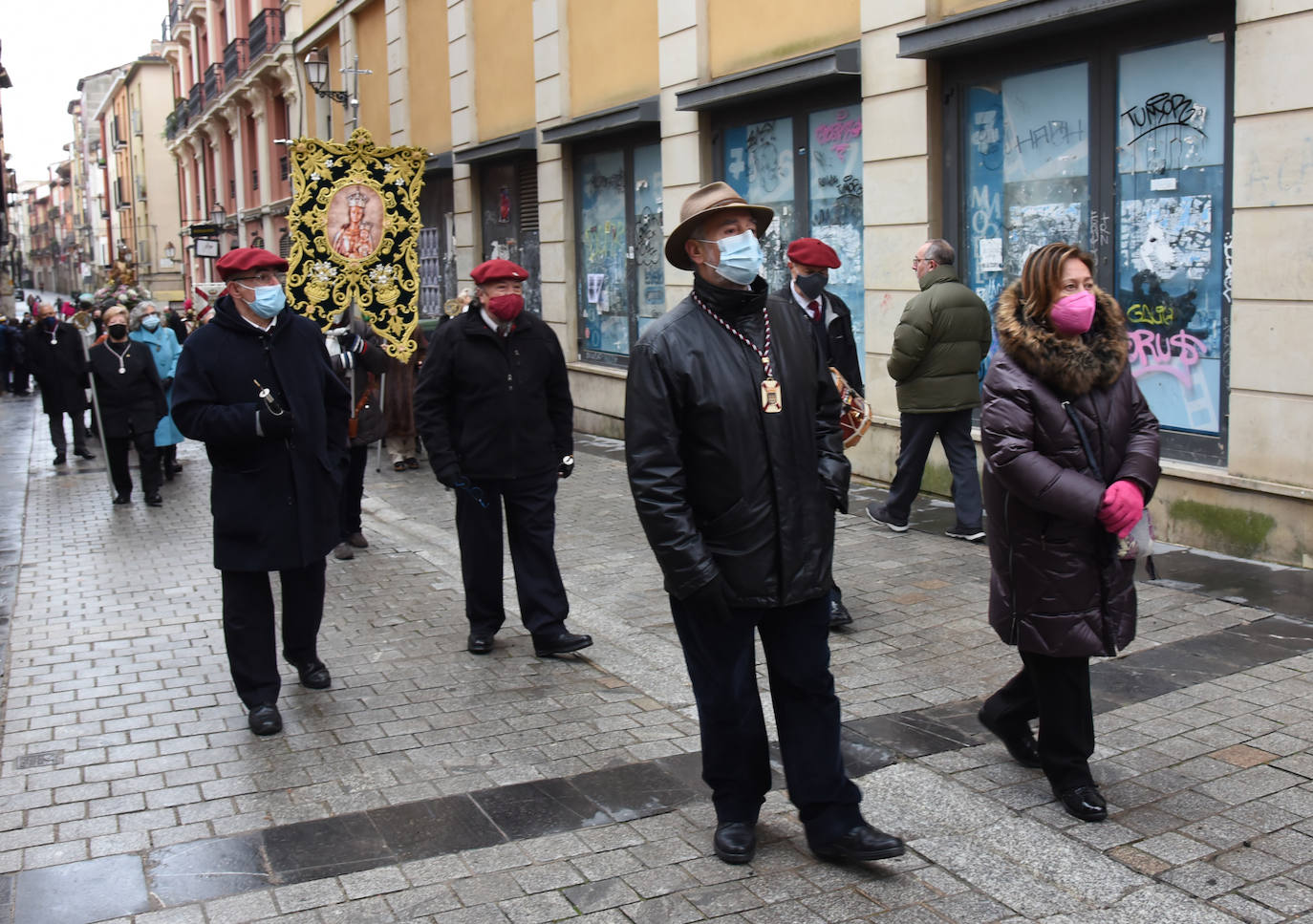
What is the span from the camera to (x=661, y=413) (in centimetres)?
391

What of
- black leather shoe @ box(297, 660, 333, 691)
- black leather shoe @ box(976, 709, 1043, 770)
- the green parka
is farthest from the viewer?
the green parka

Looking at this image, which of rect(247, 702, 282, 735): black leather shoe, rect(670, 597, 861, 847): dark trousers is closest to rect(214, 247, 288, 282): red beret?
rect(247, 702, 282, 735): black leather shoe

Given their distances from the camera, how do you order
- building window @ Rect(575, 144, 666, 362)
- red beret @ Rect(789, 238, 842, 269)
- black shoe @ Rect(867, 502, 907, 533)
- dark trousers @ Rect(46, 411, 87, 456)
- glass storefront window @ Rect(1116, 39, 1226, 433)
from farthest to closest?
dark trousers @ Rect(46, 411, 87, 456)
building window @ Rect(575, 144, 666, 362)
black shoe @ Rect(867, 502, 907, 533)
glass storefront window @ Rect(1116, 39, 1226, 433)
red beret @ Rect(789, 238, 842, 269)

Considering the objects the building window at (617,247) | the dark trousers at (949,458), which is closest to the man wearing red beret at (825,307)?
the dark trousers at (949,458)

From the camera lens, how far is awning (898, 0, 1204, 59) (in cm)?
820

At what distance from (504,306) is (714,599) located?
3005 mm

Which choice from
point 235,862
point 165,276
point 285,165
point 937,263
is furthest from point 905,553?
point 165,276

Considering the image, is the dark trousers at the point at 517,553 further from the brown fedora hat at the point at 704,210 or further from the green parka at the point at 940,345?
the green parka at the point at 940,345

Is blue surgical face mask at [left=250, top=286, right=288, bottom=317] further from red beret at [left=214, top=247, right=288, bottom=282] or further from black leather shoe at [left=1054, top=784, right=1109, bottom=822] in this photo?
black leather shoe at [left=1054, top=784, right=1109, bottom=822]

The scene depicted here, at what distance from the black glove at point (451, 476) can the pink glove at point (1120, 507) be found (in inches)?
133

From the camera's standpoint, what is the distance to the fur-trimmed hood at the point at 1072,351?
421cm

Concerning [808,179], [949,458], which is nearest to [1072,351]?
[949,458]

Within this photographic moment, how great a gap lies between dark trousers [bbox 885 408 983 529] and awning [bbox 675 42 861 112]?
3.53 metres

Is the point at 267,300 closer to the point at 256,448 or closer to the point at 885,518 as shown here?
the point at 256,448
